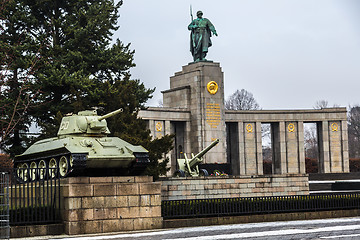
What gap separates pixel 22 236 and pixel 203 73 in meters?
26.7

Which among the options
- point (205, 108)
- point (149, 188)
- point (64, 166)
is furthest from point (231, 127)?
point (149, 188)

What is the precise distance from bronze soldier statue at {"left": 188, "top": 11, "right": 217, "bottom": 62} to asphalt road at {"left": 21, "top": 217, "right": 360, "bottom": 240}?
80.4 feet

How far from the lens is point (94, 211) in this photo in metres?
17.7

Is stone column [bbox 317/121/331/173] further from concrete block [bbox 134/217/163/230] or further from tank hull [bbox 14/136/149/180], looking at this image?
concrete block [bbox 134/217/163/230]

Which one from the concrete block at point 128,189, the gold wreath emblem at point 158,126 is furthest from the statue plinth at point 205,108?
the concrete block at point 128,189

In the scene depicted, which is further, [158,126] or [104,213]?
[158,126]

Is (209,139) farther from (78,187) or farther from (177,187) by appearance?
(78,187)

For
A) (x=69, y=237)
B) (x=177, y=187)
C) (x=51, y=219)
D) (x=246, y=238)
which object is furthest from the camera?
→ (x=177, y=187)

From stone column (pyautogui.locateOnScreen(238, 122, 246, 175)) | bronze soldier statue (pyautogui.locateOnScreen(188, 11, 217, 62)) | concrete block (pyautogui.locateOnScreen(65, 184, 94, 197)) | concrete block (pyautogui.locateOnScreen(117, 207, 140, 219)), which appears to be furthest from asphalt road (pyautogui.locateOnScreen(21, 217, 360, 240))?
stone column (pyautogui.locateOnScreen(238, 122, 246, 175))

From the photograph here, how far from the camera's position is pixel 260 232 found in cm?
1648

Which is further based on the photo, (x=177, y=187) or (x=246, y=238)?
(x=177, y=187)

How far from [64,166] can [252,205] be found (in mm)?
6496

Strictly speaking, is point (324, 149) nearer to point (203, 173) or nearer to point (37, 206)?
point (203, 173)

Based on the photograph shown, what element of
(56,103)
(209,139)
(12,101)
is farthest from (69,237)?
(209,139)
